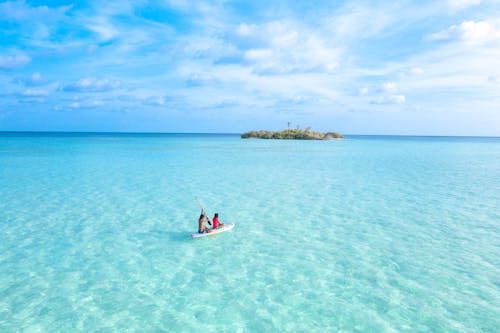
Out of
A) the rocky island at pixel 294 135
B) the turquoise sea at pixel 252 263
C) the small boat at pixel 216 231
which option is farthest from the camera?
the rocky island at pixel 294 135

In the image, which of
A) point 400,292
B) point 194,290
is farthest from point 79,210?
point 400,292

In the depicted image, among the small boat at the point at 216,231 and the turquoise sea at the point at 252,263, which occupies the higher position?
the small boat at the point at 216,231

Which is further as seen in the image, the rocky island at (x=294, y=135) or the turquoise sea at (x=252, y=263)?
the rocky island at (x=294, y=135)

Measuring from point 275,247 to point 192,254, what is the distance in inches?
136

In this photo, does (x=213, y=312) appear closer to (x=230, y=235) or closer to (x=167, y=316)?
(x=167, y=316)

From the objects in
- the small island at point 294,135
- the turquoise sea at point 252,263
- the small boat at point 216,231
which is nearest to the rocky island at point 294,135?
the small island at point 294,135

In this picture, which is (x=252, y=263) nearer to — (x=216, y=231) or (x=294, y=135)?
(x=216, y=231)

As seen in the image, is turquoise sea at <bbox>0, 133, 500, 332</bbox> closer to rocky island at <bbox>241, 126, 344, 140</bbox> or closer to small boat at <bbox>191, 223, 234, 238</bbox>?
small boat at <bbox>191, 223, 234, 238</bbox>

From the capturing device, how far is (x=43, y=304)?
9.78 metres

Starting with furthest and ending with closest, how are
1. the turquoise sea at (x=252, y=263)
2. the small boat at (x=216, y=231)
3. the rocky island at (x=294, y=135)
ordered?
1. the rocky island at (x=294, y=135)
2. the small boat at (x=216, y=231)
3. the turquoise sea at (x=252, y=263)

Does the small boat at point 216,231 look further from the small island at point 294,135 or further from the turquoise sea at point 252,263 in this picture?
the small island at point 294,135

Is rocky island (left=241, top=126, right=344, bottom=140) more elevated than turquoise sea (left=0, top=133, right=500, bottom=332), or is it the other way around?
rocky island (left=241, top=126, right=344, bottom=140)

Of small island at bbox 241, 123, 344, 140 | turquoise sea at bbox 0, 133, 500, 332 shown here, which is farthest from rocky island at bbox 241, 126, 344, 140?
turquoise sea at bbox 0, 133, 500, 332

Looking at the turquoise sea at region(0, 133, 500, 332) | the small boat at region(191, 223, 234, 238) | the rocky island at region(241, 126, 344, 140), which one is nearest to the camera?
the turquoise sea at region(0, 133, 500, 332)
